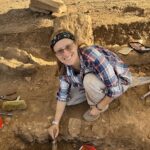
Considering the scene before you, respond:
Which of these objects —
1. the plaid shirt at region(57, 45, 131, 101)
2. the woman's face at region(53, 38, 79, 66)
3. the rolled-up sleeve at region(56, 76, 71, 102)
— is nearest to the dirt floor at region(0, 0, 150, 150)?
the rolled-up sleeve at region(56, 76, 71, 102)

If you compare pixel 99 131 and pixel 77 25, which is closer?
pixel 99 131

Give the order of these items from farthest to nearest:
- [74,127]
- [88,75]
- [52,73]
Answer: [52,73], [74,127], [88,75]

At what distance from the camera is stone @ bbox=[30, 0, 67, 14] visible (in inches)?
223

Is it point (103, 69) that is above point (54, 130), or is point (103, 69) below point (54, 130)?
above

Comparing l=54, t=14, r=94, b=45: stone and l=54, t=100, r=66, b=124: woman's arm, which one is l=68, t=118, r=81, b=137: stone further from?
l=54, t=14, r=94, b=45: stone

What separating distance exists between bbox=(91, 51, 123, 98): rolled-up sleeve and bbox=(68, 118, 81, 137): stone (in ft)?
1.80

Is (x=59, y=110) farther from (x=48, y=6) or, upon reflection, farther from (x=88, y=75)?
(x=48, y=6)

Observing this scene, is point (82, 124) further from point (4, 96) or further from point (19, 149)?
point (4, 96)

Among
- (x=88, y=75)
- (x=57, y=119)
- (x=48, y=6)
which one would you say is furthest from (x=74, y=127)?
(x=48, y=6)

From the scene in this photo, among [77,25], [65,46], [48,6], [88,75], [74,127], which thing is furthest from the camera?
[48,6]

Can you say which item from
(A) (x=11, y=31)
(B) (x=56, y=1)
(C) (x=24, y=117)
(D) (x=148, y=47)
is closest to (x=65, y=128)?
(C) (x=24, y=117)

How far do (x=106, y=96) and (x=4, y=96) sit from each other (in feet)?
4.21

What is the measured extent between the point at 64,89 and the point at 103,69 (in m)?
0.51

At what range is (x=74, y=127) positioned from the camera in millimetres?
3701
